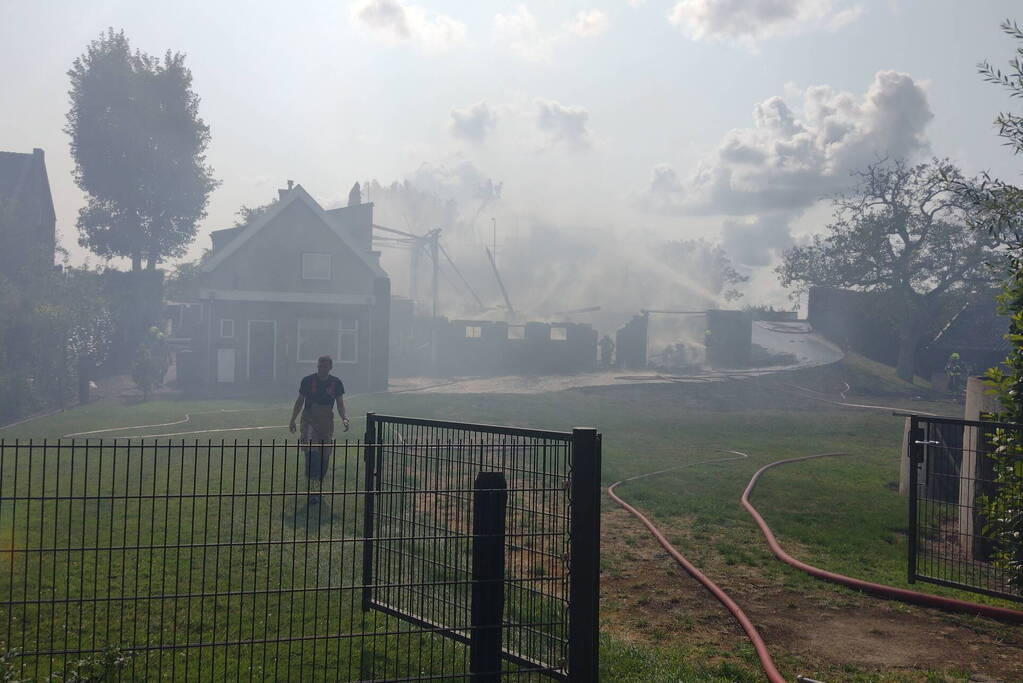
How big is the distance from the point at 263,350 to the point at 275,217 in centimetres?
574

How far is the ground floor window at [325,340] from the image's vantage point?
115ft

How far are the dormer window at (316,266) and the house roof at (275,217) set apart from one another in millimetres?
1216

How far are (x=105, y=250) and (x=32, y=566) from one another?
47.0 m

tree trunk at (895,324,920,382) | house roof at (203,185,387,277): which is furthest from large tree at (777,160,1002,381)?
house roof at (203,185,387,277)

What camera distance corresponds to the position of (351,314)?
116ft

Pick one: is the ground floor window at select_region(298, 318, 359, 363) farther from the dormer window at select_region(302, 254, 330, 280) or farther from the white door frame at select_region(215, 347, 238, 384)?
the white door frame at select_region(215, 347, 238, 384)

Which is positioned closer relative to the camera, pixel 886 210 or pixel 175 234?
pixel 886 210

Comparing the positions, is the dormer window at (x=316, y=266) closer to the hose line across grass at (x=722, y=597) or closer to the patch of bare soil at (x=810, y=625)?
the hose line across grass at (x=722, y=597)

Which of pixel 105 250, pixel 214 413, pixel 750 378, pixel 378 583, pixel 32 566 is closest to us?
pixel 378 583

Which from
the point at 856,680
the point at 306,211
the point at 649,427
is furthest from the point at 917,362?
the point at 856,680

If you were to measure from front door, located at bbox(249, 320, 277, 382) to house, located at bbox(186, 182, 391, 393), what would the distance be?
0.14ft

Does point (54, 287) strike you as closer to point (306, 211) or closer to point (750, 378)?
point (306, 211)

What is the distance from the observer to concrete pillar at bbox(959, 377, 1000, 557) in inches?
308

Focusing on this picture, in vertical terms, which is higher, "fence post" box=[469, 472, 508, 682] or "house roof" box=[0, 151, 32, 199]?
"house roof" box=[0, 151, 32, 199]
